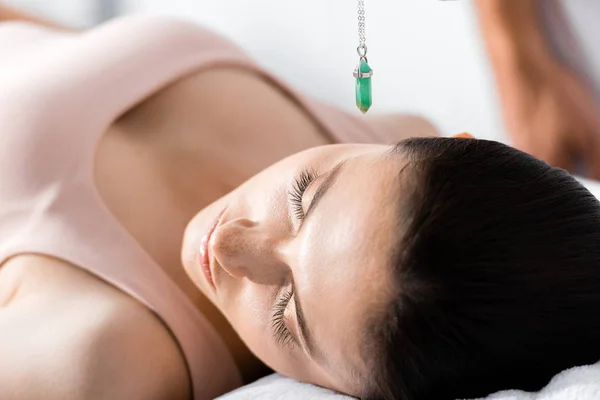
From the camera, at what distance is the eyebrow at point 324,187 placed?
28.4 inches

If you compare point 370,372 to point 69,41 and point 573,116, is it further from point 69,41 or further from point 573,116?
point 69,41

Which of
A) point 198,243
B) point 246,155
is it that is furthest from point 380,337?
point 246,155

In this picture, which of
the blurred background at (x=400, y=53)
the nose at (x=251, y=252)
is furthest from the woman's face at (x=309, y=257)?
the blurred background at (x=400, y=53)

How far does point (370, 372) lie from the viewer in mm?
675

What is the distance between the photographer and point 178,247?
1.00 m

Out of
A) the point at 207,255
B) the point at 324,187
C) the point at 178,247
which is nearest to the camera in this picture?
the point at 324,187

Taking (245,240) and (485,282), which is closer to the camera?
(485,282)

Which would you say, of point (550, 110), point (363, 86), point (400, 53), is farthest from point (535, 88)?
point (363, 86)

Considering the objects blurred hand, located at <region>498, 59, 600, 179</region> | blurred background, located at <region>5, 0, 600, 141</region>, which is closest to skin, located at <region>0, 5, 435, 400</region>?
blurred background, located at <region>5, 0, 600, 141</region>

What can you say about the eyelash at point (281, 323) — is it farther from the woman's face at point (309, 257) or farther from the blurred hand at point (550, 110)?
the blurred hand at point (550, 110)

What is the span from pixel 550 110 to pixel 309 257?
50cm

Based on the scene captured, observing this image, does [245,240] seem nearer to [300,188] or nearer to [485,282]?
[300,188]

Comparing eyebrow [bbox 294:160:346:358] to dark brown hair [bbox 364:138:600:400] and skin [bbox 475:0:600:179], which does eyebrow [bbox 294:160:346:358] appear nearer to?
dark brown hair [bbox 364:138:600:400]

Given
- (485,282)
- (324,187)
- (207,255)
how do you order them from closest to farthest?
(485,282)
(324,187)
(207,255)
